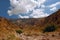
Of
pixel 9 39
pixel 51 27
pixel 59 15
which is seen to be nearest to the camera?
pixel 9 39

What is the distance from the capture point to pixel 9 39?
19516 millimetres

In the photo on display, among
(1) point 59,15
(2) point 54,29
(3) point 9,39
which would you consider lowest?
(3) point 9,39

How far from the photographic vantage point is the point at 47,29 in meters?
71.2

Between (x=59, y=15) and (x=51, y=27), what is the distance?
124 feet

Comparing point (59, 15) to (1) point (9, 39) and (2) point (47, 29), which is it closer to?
(2) point (47, 29)

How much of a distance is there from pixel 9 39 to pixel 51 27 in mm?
51330

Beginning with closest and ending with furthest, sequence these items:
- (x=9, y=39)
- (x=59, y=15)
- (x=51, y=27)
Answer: (x=9, y=39), (x=51, y=27), (x=59, y=15)

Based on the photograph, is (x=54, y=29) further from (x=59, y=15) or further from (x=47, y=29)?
(x=59, y=15)

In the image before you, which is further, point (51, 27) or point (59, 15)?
point (59, 15)

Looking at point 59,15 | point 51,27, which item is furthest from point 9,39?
point 59,15

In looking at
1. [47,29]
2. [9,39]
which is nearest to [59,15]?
[47,29]

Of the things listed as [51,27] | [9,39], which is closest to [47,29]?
[51,27]

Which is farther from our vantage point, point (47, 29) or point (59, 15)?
point (59, 15)

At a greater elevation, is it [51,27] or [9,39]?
[51,27]
